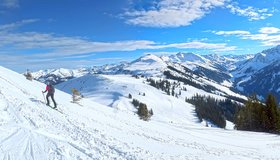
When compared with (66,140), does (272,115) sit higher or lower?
lower

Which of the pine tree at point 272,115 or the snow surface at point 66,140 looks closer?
the snow surface at point 66,140

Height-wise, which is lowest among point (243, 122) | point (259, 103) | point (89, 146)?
point (243, 122)

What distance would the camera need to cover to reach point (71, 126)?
27.2 metres

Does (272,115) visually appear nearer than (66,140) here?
No

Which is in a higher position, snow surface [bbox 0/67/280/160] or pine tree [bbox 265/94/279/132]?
snow surface [bbox 0/67/280/160]

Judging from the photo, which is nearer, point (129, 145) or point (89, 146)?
point (89, 146)

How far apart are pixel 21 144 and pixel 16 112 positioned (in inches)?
331

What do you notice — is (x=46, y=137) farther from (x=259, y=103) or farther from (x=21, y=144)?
(x=259, y=103)

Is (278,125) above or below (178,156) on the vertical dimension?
below

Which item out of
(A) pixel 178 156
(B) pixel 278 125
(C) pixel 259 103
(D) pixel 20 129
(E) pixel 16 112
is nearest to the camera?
(D) pixel 20 129

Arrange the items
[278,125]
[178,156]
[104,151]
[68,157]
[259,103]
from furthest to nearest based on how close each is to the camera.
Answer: [259,103] < [278,125] < [178,156] < [104,151] < [68,157]

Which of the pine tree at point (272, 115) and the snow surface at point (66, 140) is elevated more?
the snow surface at point (66, 140)

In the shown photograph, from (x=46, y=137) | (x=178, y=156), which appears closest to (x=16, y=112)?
(x=46, y=137)

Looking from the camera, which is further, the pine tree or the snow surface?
the pine tree
